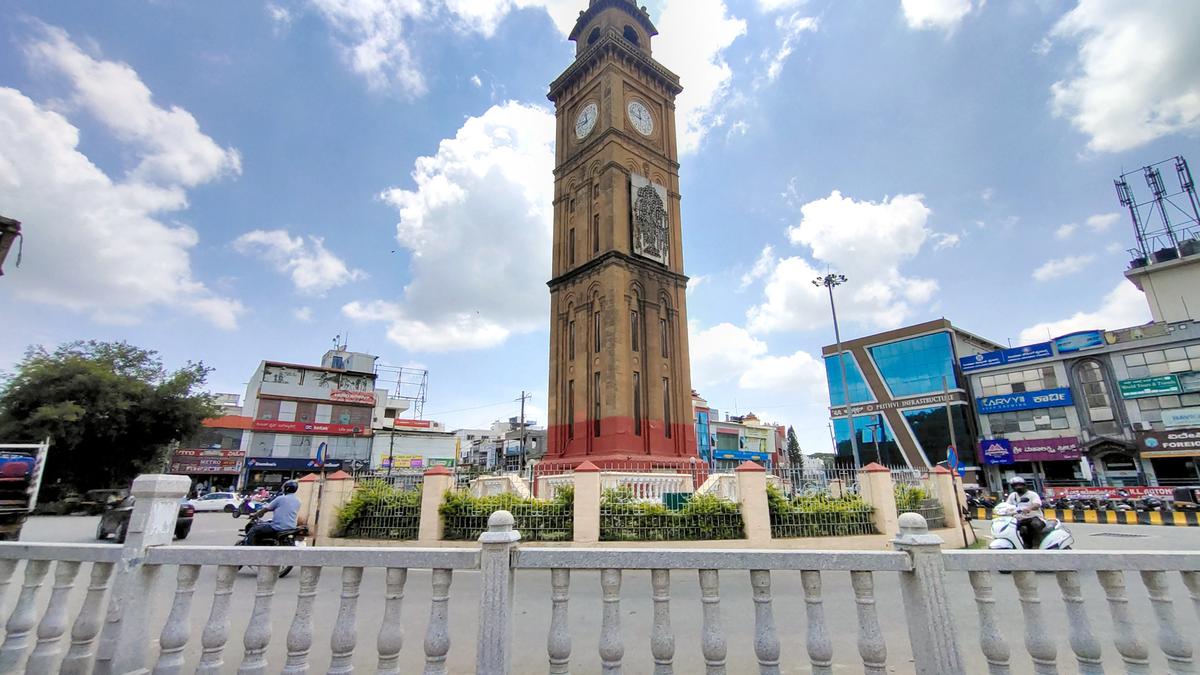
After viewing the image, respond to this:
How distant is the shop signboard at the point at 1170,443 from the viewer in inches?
1027

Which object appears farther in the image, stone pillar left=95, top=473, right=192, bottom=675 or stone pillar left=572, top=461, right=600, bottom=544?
stone pillar left=572, top=461, right=600, bottom=544

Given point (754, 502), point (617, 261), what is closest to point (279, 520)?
point (754, 502)

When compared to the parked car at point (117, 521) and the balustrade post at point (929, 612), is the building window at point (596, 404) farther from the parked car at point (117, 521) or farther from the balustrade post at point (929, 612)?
the balustrade post at point (929, 612)

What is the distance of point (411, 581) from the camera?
23.5ft

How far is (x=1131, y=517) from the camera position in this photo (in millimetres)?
17531

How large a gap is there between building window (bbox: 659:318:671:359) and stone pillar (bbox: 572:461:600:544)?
32.5ft

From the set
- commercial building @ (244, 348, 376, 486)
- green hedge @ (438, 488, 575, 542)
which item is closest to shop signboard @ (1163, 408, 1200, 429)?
green hedge @ (438, 488, 575, 542)

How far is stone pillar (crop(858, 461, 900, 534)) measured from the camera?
34.0ft

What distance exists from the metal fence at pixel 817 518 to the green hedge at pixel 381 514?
24.0ft

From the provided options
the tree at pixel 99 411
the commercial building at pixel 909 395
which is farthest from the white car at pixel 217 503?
the commercial building at pixel 909 395

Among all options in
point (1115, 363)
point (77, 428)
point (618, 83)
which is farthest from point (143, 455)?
point (1115, 363)

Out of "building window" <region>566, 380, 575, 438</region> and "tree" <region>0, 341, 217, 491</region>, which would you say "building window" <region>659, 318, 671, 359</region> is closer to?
"building window" <region>566, 380, 575, 438</region>

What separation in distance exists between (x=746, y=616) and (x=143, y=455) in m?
29.7

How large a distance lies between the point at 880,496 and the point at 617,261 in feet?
35.9
